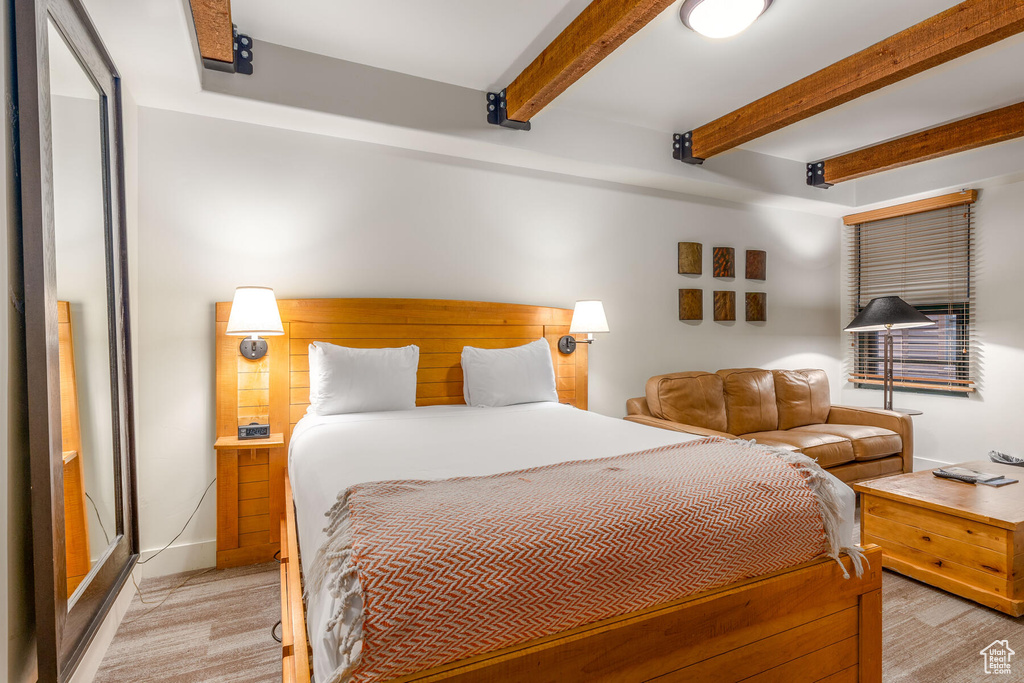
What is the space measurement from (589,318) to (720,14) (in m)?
1.67

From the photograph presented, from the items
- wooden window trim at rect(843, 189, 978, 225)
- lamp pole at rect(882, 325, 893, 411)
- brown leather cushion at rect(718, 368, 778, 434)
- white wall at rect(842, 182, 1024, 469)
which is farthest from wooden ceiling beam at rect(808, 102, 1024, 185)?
brown leather cushion at rect(718, 368, 778, 434)

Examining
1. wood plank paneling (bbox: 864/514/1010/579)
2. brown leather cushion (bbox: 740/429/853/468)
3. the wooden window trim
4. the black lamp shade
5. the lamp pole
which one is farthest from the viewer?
the lamp pole

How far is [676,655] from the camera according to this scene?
1.23m

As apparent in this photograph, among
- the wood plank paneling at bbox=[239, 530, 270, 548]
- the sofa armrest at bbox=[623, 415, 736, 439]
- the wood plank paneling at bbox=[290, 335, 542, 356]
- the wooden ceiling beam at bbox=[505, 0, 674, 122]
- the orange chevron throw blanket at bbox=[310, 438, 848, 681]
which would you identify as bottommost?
the wood plank paneling at bbox=[239, 530, 270, 548]

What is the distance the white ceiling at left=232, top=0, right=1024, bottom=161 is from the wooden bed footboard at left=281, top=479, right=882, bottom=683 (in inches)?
82.7

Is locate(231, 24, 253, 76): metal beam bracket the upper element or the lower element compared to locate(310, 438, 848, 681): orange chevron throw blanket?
upper

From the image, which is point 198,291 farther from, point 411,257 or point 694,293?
point 694,293

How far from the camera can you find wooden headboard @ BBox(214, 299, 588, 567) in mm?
2588

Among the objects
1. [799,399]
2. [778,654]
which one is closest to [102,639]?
[778,654]

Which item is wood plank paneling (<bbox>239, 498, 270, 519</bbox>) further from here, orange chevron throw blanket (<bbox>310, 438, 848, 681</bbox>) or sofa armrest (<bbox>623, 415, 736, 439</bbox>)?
sofa armrest (<bbox>623, 415, 736, 439</bbox>)

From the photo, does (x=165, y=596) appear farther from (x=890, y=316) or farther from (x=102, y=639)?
(x=890, y=316)

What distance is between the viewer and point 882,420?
3.70 m

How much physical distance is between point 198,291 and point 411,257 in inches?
44.4

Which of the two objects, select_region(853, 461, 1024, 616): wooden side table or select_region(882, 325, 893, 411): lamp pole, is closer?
select_region(853, 461, 1024, 616): wooden side table
